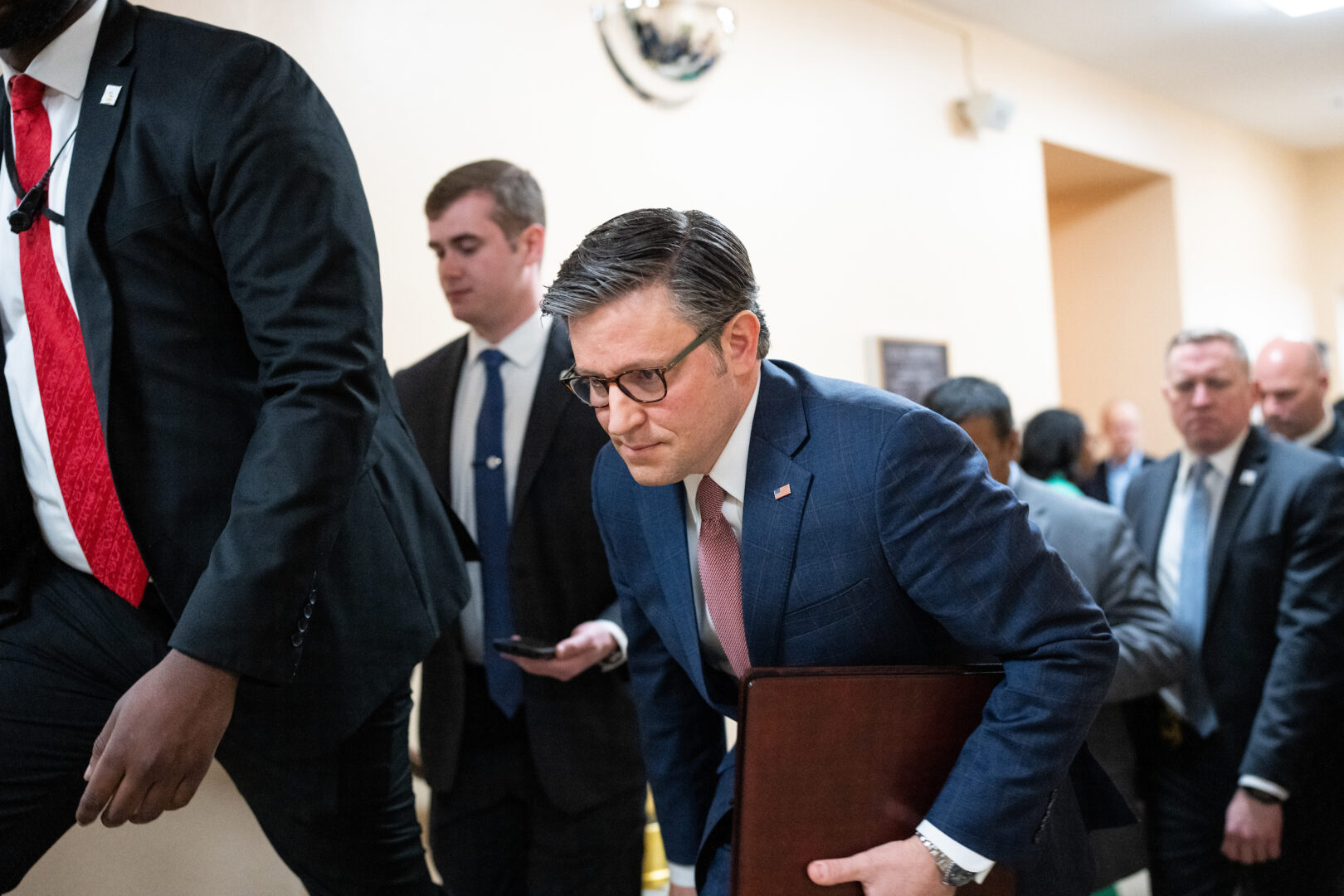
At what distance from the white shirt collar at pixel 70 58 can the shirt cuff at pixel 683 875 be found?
1.30 m

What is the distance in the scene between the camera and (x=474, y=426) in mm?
2146

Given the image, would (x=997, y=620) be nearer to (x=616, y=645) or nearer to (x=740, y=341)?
(x=740, y=341)

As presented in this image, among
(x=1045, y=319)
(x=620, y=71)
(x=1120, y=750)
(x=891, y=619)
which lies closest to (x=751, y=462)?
(x=891, y=619)

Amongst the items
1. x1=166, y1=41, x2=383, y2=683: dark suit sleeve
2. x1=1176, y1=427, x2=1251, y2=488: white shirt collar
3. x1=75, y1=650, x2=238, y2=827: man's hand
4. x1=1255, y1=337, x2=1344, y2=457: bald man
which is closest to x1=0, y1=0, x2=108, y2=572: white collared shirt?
x1=166, y1=41, x2=383, y2=683: dark suit sleeve

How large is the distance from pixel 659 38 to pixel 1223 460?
2044 millimetres

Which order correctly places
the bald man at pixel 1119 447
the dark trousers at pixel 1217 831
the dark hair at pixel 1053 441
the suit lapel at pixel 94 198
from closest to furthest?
the suit lapel at pixel 94 198 → the dark trousers at pixel 1217 831 → the dark hair at pixel 1053 441 → the bald man at pixel 1119 447

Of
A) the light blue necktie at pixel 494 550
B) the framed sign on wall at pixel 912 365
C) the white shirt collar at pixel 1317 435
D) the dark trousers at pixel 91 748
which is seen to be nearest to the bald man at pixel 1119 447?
the framed sign on wall at pixel 912 365

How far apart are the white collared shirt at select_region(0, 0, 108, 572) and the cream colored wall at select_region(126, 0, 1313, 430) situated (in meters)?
0.97

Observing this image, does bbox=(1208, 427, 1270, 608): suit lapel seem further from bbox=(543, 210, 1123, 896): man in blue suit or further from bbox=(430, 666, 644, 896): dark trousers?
bbox=(430, 666, 644, 896): dark trousers

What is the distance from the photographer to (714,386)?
1.37 m

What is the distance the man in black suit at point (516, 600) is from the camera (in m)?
2.07

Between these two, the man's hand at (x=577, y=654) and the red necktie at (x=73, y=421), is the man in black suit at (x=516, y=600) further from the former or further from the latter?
the red necktie at (x=73, y=421)

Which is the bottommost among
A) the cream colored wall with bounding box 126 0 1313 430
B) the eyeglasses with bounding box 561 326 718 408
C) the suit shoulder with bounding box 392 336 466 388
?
the eyeglasses with bounding box 561 326 718 408

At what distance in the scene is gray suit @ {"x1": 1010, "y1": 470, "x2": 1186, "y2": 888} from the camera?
2428mm
